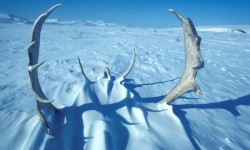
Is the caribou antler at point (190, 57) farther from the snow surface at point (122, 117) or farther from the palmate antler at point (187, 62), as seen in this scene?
the snow surface at point (122, 117)

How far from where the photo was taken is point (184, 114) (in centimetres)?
321

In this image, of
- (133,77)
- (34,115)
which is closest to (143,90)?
(133,77)

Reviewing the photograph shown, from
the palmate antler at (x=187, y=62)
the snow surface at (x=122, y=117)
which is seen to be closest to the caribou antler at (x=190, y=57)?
the palmate antler at (x=187, y=62)

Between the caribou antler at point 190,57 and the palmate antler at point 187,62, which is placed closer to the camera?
the palmate antler at point 187,62

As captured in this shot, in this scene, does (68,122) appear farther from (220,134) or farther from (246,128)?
(246,128)

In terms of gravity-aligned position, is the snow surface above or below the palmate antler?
below

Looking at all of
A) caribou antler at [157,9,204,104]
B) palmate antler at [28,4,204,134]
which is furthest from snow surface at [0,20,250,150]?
caribou antler at [157,9,204,104]

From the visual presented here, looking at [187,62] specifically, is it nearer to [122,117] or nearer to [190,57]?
[190,57]

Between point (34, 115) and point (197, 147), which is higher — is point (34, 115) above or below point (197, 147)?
above

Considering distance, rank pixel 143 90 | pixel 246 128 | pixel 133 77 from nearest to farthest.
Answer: pixel 246 128 → pixel 143 90 → pixel 133 77

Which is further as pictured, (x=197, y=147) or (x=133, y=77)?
(x=133, y=77)

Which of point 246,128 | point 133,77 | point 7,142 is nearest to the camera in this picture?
point 7,142

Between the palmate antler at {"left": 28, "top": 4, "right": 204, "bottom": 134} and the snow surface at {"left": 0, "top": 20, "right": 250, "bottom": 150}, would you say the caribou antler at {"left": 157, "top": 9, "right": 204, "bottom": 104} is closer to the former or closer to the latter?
the palmate antler at {"left": 28, "top": 4, "right": 204, "bottom": 134}

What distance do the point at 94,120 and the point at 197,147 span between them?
110 cm
